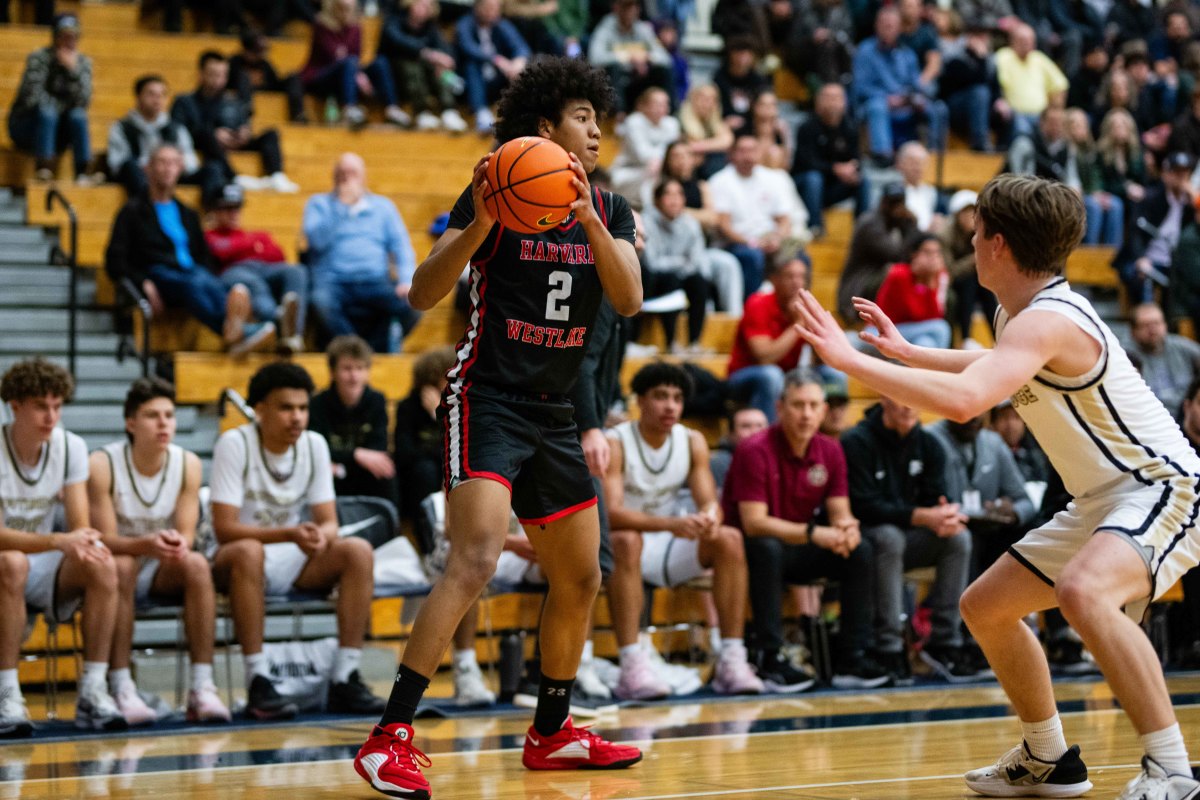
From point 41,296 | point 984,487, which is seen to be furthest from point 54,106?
point 984,487

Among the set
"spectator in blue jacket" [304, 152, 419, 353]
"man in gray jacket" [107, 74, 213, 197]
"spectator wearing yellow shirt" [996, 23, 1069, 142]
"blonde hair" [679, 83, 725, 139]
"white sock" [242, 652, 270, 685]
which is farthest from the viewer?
"spectator wearing yellow shirt" [996, 23, 1069, 142]

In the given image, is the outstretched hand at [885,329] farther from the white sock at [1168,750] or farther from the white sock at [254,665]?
the white sock at [254,665]

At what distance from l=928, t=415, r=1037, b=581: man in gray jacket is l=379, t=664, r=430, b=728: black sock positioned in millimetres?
4732

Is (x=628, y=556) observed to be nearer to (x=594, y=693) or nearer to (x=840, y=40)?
(x=594, y=693)

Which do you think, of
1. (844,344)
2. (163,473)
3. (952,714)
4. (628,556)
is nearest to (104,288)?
(163,473)

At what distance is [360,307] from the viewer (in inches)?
396

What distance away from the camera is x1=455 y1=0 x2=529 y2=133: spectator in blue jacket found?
12953 millimetres

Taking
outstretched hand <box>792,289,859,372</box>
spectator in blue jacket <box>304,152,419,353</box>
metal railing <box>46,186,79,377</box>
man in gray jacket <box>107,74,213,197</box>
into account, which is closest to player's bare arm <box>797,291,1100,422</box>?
outstretched hand <box>792,289,859,372</box>

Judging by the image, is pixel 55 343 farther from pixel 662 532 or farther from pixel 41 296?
pixel 662 532

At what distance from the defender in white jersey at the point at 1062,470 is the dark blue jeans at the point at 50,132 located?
7.80 meters

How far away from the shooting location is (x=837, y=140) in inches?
521

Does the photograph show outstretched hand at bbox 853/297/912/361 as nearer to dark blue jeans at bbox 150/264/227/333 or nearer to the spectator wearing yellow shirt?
dark blue jeans at bbox 150/264/227/333

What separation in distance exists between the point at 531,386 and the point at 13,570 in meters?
2.84

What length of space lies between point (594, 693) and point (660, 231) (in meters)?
4.36
